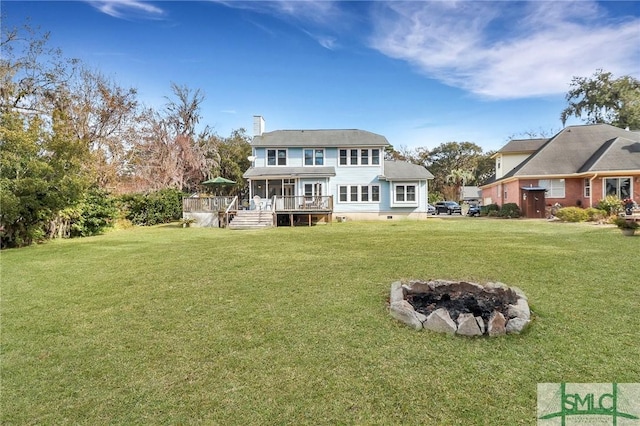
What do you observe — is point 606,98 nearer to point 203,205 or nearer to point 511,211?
point 511,211

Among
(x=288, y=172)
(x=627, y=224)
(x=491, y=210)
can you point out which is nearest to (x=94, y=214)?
(x=288, y=172)

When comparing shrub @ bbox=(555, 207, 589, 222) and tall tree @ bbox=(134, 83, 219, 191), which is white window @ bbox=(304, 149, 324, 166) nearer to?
tall tree @ bbox=(134, 83, 219, 191)

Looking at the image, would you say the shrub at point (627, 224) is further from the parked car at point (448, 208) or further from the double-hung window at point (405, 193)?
the parked car at point (448, 208)

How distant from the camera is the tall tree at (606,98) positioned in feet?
110

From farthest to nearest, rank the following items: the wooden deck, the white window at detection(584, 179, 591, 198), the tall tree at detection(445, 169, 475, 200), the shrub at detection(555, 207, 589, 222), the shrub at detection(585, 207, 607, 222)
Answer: the tall tree at detection(445, 169, 475, 200), the white window at detection(584, 179, 591, 198), the wooden deck, the shrub at detection(555, 207, 589, 222), the shrub at detection(585, 207, 607, 222)

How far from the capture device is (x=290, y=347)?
3902 mm

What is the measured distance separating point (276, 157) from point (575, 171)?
20.8 metres

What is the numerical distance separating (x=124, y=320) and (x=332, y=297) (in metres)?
3.19

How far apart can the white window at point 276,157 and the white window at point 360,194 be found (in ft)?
15.0

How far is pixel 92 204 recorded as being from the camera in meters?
15.6

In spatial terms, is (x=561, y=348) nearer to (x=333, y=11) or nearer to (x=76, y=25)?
(x=333, y=11)

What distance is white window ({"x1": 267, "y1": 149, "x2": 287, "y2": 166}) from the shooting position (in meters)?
23.2

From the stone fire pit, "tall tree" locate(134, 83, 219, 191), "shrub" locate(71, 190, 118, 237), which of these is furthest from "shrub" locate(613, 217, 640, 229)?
"tall tree" locate(134, 83, 219, 191)

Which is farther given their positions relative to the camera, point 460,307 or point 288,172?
point 288,172
